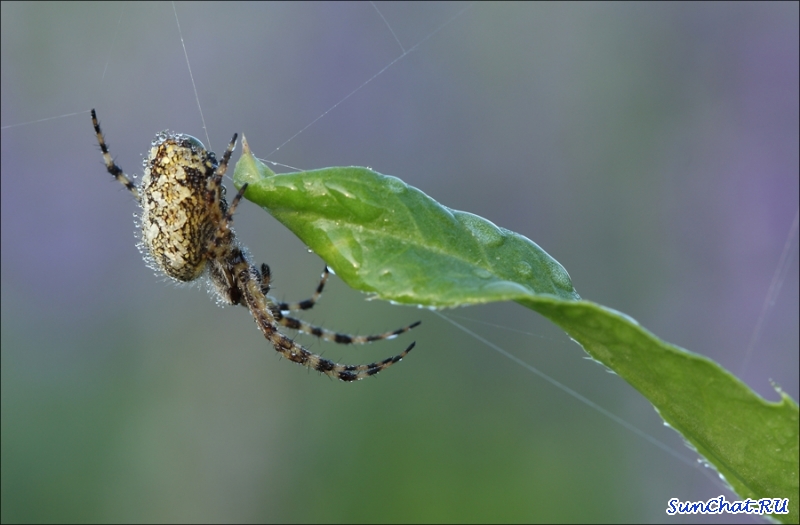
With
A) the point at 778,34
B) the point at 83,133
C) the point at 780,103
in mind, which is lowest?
the point at 83,133

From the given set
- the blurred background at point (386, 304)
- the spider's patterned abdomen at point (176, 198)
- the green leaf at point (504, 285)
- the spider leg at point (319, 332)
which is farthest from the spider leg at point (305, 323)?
the blurred background at point (386, 304)

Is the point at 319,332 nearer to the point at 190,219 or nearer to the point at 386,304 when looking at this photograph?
the point at 190,219

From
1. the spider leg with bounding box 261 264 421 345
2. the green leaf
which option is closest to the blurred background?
the spider leg with bounding box 261 264 421 345

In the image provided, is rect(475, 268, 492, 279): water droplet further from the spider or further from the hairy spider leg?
the hairy spider leg

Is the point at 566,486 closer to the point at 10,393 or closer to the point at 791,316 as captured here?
the point at 791,316

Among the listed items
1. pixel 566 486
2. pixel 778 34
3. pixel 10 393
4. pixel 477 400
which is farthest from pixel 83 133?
pixel 778 34

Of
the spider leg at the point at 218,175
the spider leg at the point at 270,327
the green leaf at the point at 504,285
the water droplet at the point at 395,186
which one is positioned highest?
the spider leg at the point at 218,175

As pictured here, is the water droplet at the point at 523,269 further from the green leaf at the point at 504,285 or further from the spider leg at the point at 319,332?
the spider leg at the point at 319,332
